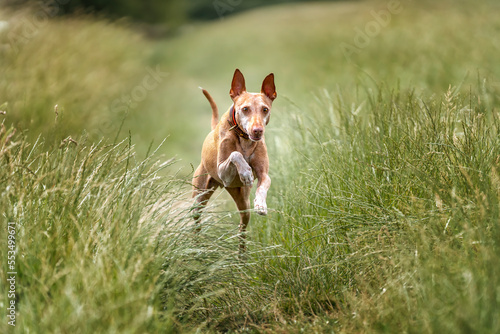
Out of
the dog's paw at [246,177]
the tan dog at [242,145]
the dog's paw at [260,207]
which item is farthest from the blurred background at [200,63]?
the dog's paw at [260,207]

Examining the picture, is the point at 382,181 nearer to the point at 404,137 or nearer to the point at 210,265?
the point at 404,137

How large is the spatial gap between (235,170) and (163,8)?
17.6 m

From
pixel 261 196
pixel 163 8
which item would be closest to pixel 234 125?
pixel 261 196

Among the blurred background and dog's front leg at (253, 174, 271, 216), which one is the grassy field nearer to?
the blurred background

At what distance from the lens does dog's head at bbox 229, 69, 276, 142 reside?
8.41 feet

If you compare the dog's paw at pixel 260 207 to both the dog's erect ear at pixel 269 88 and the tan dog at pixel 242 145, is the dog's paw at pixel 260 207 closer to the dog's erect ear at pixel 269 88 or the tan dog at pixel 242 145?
the tan dog at pixel 242 145

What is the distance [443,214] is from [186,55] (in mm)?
12668

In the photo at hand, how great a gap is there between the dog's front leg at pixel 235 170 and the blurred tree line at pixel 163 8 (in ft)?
39.8

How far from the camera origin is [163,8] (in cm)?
1919

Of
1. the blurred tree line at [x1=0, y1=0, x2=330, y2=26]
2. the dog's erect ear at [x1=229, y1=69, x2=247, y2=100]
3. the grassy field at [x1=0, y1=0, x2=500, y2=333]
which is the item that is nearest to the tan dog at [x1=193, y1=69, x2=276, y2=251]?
the dog's erect ear at [x1=229, y1=69, x2=247, y2=100]

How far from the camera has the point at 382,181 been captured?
11.7 ft

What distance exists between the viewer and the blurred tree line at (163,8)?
16.0 m

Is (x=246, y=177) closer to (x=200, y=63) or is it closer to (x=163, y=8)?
(x=200, y=63)

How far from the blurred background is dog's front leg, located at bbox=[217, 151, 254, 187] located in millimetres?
705
